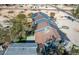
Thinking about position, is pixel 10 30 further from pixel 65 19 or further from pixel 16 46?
pixel 65 19

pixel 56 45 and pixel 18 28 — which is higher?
pixel 18 28

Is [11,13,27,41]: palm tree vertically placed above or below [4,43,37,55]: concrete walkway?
above

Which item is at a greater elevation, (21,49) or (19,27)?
(19,27)

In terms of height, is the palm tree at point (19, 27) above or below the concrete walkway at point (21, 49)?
above
